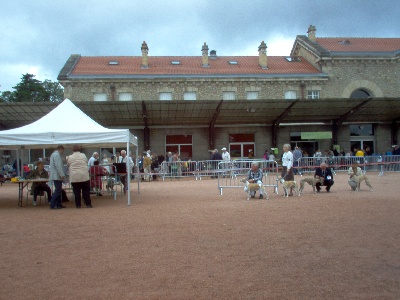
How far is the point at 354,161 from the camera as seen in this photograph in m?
24.4

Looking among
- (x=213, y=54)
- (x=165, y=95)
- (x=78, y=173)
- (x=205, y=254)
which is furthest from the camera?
(x=213, y=54)

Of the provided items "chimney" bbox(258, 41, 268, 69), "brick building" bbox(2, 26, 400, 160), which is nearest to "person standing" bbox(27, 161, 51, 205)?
"brick building" bbox(2, 26, 400, 160)

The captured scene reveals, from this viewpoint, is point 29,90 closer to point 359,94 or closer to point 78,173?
point 359,94

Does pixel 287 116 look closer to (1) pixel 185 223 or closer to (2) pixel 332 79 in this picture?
(2) pixel 332 79

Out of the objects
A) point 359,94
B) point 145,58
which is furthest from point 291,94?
point 145,58

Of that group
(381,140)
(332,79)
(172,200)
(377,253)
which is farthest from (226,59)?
(377,253)

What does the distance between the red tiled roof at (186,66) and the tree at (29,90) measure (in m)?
25.7

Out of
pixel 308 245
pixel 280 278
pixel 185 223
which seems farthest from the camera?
pixel 185 223

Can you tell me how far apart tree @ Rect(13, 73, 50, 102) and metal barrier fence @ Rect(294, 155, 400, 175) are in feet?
147

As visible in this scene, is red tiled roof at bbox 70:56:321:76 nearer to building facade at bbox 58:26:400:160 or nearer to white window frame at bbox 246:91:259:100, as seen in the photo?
building facade at bbox 58:26:400:160

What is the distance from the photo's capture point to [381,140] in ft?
97.6

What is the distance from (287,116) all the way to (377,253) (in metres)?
22.2

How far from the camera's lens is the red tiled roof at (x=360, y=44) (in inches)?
1298

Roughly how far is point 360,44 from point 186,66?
15.2 metres
